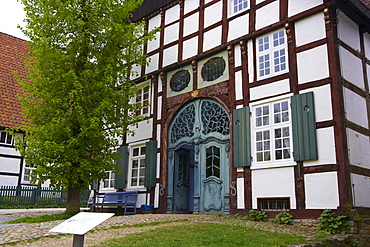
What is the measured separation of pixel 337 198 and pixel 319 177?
0.62 metres

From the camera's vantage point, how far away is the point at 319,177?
8.95m

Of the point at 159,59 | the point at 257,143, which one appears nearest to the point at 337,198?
the point at 257,143

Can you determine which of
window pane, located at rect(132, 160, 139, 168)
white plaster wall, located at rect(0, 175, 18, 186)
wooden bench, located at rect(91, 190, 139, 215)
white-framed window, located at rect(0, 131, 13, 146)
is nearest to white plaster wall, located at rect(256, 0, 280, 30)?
window pane, located at rect(132, 160, 139, 168)

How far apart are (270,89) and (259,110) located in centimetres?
65

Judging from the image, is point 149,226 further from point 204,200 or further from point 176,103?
point 176,103

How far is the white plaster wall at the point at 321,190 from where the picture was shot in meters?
8.66

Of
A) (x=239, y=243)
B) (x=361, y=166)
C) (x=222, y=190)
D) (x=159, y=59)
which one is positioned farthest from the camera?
(x=159, y=59)

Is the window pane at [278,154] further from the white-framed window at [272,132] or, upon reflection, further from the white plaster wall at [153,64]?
the white plaster wall at [153,64]

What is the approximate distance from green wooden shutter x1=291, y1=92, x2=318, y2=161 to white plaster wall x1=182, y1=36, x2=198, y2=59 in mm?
4493

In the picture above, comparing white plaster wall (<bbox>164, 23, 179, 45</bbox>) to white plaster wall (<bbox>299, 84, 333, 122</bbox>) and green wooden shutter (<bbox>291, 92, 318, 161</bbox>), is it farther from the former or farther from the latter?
white plaster wall (<bbox>299, 84, 333, 122</bbox>)

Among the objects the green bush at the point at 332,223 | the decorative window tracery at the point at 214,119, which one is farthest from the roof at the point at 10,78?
the green bush at the point at 332,223

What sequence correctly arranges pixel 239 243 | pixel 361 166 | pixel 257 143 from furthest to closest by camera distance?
pixel 257 143 < pixel 361 166 < pixel 239 243

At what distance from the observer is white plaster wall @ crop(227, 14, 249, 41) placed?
37.5ft

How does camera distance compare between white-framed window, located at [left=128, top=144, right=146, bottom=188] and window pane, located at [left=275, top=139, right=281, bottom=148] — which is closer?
window pane, located at [left=275, top=139, right=281, bottom=148]
